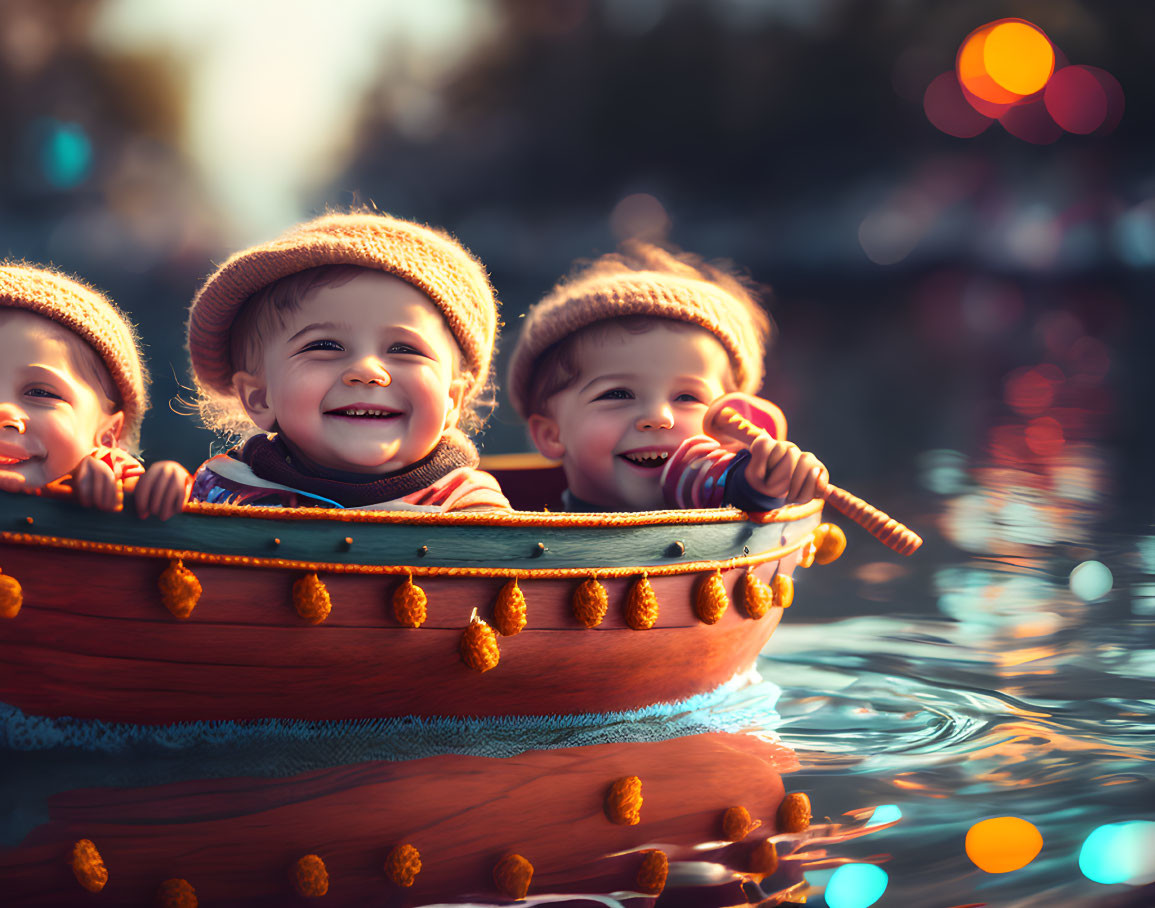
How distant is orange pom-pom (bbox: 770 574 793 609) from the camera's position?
2320 mm

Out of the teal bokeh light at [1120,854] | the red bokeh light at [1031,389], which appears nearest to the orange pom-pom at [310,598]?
the teal bokeh light at [1120,854]

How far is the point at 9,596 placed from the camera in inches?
64.4

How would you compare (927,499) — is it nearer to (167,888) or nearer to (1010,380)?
(167,888)

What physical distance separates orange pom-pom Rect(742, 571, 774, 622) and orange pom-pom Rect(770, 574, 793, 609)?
112 mm

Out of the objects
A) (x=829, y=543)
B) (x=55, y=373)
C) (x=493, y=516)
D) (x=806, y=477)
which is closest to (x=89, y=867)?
(x=493, y=516)

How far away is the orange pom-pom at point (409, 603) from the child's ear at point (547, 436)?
0.92 metres

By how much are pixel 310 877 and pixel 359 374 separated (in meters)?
0.89

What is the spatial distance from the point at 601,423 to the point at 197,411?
953 millimetres

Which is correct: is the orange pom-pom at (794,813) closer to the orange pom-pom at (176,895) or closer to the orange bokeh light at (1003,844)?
the orange bokeh light at (1003,844)

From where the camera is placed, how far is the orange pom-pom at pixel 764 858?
5.23 ft

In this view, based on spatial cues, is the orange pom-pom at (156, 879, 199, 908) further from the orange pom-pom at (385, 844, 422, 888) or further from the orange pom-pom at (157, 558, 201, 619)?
the orange pom-pom at (157, 558, 201, 619)

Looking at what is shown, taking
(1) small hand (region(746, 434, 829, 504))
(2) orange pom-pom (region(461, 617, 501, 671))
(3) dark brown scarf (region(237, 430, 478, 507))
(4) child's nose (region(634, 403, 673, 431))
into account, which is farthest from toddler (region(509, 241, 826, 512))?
(2) orange pom-pom (region(461, 617, 501, 671))

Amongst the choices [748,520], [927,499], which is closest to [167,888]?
[748,520]

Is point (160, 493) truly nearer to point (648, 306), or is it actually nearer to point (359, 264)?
point (359, 264)
